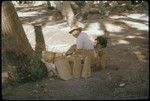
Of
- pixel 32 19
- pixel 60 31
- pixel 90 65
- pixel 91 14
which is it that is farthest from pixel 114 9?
pixel 90 65

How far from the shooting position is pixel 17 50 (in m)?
9.81

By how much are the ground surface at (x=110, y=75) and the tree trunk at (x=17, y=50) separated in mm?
265

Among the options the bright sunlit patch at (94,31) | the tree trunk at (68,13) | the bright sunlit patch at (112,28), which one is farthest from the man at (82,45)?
the tree trunk at (68,13)

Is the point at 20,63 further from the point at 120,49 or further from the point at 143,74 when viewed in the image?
the point at 120,49

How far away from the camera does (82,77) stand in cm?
1010

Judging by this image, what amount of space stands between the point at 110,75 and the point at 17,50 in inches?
101

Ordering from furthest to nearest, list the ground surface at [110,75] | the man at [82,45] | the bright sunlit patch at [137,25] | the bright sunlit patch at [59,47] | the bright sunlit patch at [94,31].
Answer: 1. the bright sunlit patch at [137,25]
2. the bright sunlit patch at [94,31]
3. the bright sunlit patch at [59,47]
4. the man at [82,45]
5. the ground surface at [110,75]

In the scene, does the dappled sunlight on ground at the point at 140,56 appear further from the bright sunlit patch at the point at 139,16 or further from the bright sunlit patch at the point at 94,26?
the bright sunlit patch at the point at 139,16

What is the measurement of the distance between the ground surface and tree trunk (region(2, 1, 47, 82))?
265mm

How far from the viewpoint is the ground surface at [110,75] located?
868 centimetres

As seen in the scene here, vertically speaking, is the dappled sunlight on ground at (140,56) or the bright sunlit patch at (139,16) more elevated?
the dappled sunlight on ground at (140,56)

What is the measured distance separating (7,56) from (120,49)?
5.85 m

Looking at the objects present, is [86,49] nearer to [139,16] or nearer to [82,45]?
[82,45]

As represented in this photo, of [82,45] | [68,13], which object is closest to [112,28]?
[68,13]
